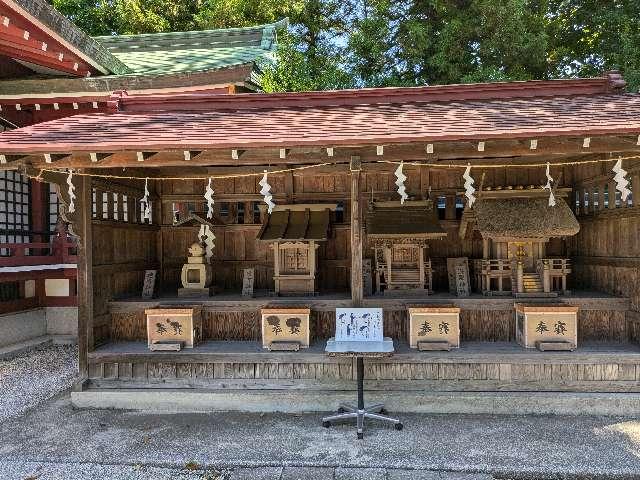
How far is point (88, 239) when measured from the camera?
631 cm

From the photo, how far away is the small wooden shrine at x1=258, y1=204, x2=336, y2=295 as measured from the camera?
23.2 ft

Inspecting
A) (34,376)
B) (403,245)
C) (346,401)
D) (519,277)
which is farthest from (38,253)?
(519,277)

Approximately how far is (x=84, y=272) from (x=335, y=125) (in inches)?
155

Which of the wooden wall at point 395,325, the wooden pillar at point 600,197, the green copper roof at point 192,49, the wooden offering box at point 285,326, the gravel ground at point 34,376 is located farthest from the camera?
the green copper roof at point 192,49

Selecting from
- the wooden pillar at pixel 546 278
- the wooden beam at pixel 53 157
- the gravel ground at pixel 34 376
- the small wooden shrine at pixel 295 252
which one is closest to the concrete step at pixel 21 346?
the gravel ground at pixel 34 376

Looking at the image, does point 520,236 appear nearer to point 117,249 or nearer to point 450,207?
point 450,207

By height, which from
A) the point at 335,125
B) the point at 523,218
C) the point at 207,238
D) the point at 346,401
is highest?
the point at 335,125

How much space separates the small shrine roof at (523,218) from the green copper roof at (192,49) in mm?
6762

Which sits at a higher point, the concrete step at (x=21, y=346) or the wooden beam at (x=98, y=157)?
the wooden beam at (x=98, y=157)

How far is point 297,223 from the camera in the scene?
742 cm

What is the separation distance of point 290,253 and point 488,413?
11.7 ft

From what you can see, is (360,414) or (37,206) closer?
(360,414)

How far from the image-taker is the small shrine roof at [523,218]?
6.50 m

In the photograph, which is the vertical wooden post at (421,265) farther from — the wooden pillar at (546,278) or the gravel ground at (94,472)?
the gravel ground at (94,472)
